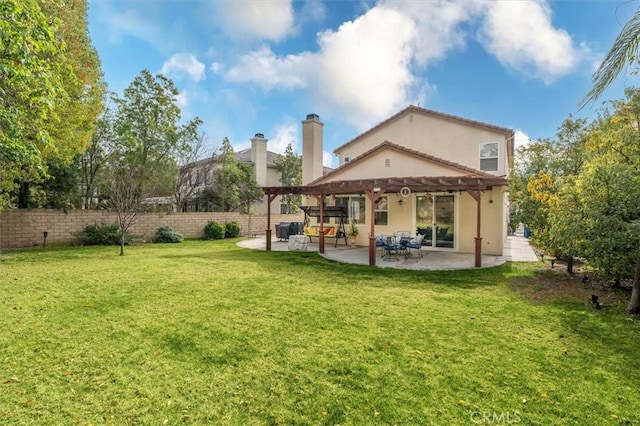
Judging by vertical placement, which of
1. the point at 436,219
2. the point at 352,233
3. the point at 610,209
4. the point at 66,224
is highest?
the point at 610,209

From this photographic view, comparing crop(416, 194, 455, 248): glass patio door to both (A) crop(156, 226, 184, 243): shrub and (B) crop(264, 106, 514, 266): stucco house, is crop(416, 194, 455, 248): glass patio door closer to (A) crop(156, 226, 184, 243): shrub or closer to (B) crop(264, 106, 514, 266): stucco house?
(B) crop(264, 106, 514, 266): stucco house

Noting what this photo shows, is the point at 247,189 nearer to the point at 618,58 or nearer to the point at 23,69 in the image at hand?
the point at 23,69

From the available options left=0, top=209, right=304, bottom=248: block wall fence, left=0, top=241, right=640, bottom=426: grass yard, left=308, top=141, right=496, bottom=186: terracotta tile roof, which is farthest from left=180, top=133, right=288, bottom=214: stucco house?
left=0, top=241, right=640, bottom=426: grass yard

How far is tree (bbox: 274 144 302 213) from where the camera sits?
93.9ft

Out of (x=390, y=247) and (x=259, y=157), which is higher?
(x=259, y=157)

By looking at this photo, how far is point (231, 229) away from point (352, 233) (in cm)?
856

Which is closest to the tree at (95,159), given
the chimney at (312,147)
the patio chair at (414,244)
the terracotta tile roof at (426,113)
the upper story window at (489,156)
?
the chimney at (312,147)

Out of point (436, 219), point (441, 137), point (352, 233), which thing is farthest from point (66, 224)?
point (441, 137)

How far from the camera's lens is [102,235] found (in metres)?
15.7

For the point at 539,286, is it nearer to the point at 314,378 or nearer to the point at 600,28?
the point at 600,28

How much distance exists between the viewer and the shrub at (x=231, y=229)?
66.9ft

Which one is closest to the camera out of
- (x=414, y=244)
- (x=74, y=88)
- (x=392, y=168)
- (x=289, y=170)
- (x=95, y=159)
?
(x=74, y=88)

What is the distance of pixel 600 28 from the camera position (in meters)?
6.47

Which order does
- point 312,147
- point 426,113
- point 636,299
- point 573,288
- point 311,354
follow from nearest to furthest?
1. point 311,354
2. point 636,299
3. point 573,288
4. point 426,113
5. point 312,147
